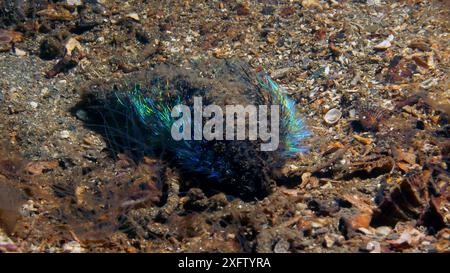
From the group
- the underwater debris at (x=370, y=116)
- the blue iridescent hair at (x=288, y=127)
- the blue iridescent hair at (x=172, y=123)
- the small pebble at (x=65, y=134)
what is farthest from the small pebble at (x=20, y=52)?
the underwater debris at (x=370, y=116)

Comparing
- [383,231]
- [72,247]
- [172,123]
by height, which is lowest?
[72,247]

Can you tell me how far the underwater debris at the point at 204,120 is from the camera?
11.0 ft

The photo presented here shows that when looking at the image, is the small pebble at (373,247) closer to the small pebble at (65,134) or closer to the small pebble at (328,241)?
the small pebble at (328,241)

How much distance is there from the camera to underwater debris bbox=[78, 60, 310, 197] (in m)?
3.36

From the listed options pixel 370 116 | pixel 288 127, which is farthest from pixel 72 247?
pixel 370 116

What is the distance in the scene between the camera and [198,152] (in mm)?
3436

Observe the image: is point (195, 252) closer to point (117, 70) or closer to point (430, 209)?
point (430, 209)

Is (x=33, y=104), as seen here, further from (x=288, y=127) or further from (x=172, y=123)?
(x=288, y=127)

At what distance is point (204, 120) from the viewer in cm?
338

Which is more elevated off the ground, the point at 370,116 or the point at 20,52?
the point at 20,52

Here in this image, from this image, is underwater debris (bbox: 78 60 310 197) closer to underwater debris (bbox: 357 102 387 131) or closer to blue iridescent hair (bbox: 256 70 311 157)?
blue iridescent hair (bbox: 256 70 311 157)
